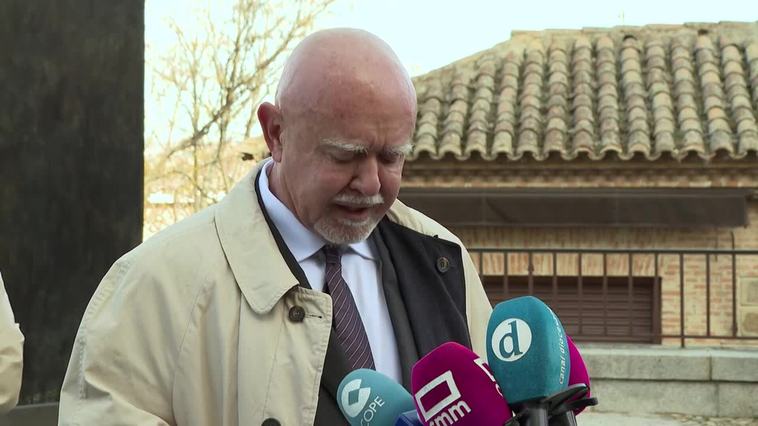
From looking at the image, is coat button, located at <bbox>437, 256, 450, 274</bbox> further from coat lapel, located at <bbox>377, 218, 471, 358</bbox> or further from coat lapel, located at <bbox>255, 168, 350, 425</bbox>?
coat lapel, located at <bbox>255, 168, 350, 425</bbox>

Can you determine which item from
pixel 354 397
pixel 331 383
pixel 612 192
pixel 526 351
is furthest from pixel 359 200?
pixel 612 192

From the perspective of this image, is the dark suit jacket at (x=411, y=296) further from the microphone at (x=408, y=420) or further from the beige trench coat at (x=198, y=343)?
the microphone at (x=408, y=420)

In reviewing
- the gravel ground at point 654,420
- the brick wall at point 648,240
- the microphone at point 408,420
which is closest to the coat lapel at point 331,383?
the microphone at point 408,420

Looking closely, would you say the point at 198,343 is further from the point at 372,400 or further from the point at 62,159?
the point at 62,159

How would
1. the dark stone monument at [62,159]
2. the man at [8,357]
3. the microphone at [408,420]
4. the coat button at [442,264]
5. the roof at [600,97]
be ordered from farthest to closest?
the roof at [600,97] → the dark stone monument at [62,159] → the man at [8,357] → the coat button at [442,264] → the microphone at [408,420]

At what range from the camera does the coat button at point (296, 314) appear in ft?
8.01

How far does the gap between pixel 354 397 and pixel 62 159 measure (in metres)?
4.83

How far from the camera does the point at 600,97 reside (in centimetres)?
1450

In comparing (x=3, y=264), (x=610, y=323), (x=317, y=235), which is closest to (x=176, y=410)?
(x=317, y=235)

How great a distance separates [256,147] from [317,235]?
41.4 ft

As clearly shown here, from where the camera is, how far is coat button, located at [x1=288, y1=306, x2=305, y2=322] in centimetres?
244

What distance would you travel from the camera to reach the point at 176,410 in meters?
2.38

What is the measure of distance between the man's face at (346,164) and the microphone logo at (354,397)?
481mm

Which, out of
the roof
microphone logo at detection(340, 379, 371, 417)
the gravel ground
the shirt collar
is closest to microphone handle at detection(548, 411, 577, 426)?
microphone logo at detection(340, 379, 371, 417)
